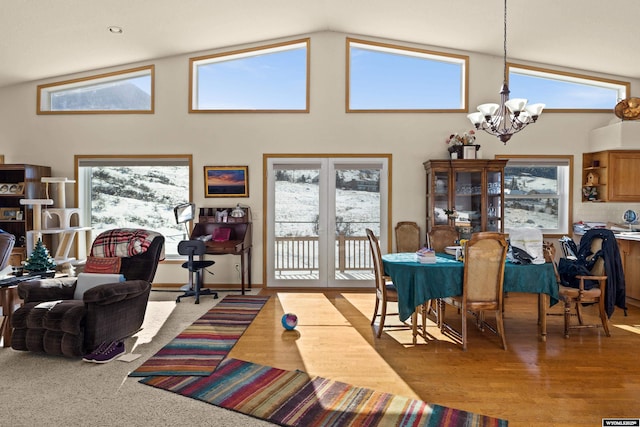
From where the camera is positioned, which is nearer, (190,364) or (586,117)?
(190,364)

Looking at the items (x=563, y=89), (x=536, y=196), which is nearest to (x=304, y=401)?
(x=536, y=196)

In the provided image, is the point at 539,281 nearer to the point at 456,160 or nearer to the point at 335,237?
the point at 456,160

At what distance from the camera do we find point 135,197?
6.30 m

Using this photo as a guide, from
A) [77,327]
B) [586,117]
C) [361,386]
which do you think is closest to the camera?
[361,386]

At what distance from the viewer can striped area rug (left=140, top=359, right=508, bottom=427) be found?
2363 millimetres

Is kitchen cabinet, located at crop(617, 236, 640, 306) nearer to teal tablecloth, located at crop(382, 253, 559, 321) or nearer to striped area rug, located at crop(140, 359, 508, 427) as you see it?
teal tablecloth, located at crop(382, 253, 559, 321)

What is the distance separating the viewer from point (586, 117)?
5996mm

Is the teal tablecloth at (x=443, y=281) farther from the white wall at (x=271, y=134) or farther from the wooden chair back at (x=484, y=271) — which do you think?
the white wall at (x=271, y=134)

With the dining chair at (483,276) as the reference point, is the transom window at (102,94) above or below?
above

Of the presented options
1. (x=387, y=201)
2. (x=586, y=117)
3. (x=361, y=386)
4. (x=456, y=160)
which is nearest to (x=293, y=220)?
(x=387, y=201)

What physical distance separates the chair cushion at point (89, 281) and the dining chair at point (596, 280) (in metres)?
4.11

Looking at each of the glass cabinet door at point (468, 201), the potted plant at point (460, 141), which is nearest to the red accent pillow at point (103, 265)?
the glass cabinet door at point (468, 201)

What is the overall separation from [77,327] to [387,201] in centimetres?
425

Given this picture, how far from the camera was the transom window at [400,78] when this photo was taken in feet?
20.0
